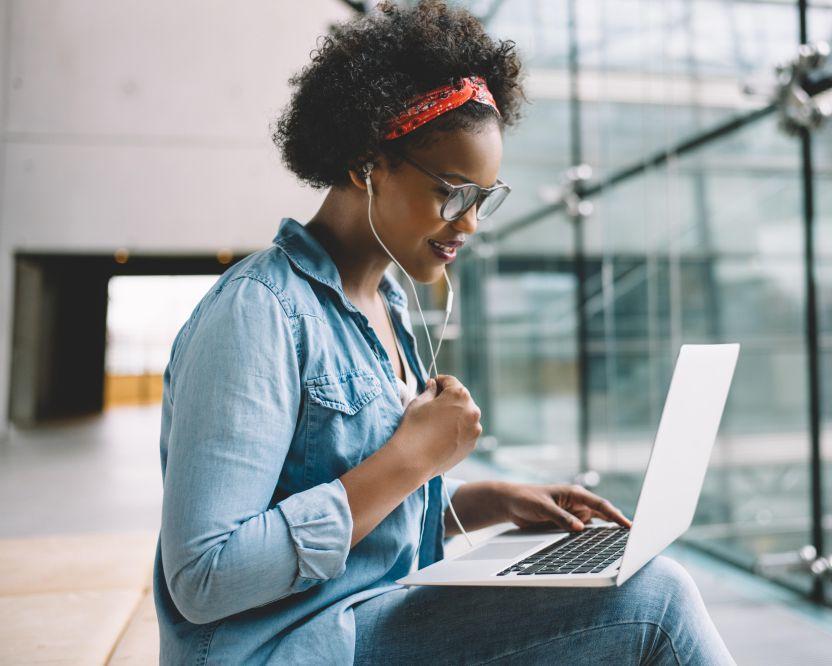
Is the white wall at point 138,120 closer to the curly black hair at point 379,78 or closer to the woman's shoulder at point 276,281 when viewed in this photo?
the curly black hair at point 379,78

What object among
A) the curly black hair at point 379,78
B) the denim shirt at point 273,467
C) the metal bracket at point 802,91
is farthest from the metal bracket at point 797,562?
the curly black hair at point 379,78

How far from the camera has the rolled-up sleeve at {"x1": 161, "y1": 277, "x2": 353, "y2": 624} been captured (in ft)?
2.62

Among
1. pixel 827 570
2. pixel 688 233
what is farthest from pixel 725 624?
pixel 688 233

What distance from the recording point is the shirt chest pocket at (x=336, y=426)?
0.94 metres

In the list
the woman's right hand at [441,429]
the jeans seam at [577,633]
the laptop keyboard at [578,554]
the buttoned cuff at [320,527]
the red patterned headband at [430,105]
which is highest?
the red patterned headband at [430,105]

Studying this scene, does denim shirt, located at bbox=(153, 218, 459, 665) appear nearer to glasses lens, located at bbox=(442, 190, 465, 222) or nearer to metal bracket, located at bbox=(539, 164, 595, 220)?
glasses lens, located at bbox=(442, 190, 465, 222)

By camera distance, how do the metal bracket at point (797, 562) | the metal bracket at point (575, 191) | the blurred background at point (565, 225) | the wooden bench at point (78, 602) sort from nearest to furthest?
the wooden bench at point (78, 602) → the metal bracket at point (797, 562) → the blurred background at point (565, 225) → the metal bracket at point (575, 191)

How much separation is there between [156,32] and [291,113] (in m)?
8.60

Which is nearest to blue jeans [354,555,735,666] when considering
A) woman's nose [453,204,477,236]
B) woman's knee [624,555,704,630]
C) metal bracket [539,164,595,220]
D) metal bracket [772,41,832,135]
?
woman's knee [624,555,704,630]

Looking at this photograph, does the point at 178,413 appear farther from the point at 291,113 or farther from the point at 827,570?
the point at 827,570

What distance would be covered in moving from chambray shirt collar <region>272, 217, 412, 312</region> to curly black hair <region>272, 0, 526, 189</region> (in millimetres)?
146

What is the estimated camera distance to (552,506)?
1.21 metres

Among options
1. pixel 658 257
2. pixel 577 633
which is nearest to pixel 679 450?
pixel 577 633

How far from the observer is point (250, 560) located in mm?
800
